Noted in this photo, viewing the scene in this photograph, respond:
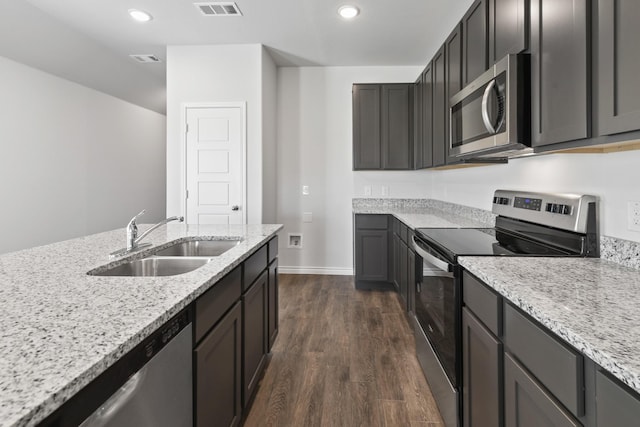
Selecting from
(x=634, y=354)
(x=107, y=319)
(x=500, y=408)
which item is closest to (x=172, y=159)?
(x=107, y=319)

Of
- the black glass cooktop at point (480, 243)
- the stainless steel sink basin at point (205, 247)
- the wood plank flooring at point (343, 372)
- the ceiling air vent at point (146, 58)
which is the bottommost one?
the wood plank flooring at point (343, 372)

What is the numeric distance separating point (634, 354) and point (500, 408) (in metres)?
0.62

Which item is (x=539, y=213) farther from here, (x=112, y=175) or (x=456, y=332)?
(x=112, y=175)

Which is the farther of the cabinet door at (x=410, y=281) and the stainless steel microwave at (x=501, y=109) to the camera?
the cabinet door at (x=410, y=281)

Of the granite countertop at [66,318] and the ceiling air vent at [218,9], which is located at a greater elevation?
the ceiling air vent at [218,9]

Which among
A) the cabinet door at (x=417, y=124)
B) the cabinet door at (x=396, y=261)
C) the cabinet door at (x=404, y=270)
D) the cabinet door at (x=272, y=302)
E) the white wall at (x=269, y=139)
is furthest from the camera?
the white wall at (x=269, y=139)

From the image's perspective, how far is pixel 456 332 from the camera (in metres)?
1.53

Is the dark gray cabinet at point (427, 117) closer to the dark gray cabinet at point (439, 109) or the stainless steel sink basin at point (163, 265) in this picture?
the dark gray cabinet at point (439, 109)

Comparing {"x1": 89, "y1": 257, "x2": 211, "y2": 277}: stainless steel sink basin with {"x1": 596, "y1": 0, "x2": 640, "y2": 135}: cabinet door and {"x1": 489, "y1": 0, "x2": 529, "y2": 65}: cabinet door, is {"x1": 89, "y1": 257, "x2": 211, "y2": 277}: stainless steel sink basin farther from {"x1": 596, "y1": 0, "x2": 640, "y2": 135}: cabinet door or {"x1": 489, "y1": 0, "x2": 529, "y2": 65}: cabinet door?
{"x1": 489, "y1": 0, "x2": 529, "y2": 65}: cabinet door

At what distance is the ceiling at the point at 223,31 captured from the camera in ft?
9.93

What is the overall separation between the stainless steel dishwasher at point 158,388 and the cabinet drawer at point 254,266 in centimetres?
62

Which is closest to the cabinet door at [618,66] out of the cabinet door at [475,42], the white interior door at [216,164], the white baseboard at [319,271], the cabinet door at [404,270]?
the cabinet door at [475,42]

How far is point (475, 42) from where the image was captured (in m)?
2.08

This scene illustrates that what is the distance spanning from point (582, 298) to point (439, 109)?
227 cm
